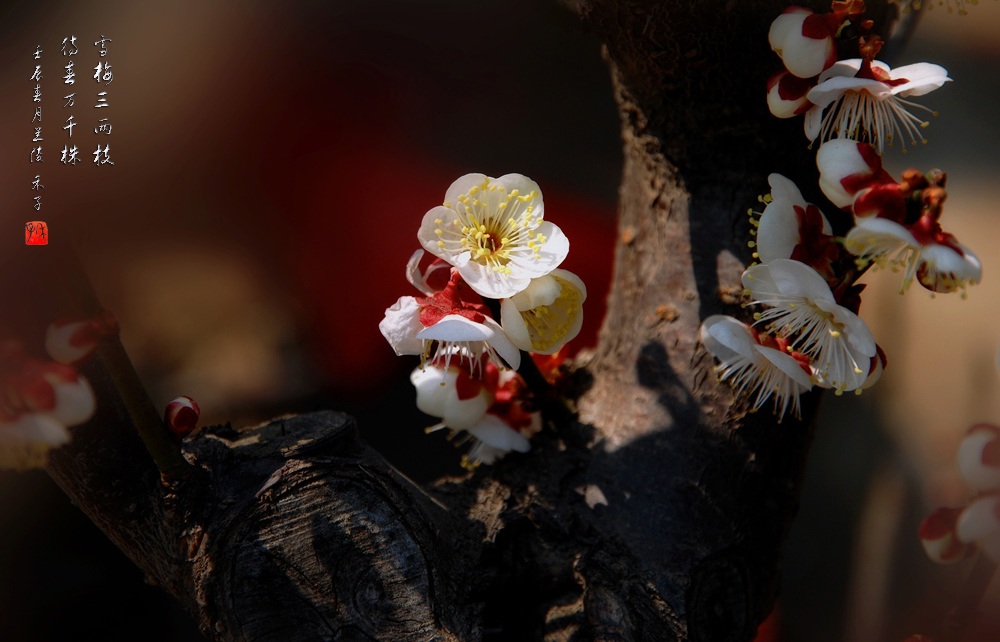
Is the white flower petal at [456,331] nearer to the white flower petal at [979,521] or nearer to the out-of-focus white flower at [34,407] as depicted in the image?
the out-of-focus white flower at [34,407]

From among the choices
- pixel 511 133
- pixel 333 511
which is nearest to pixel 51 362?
pixel 333 511

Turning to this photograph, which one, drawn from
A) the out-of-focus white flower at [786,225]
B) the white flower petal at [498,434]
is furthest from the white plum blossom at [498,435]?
the out-of-focus white flower at [786,225]

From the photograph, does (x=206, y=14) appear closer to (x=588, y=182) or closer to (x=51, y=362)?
(x=51, y=362)

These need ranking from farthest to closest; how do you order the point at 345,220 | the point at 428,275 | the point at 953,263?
the point at 345,220 → the point at 428,275 → the point at 953,263

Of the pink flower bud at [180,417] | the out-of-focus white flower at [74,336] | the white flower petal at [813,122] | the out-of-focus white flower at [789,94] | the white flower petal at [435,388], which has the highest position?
the out-of-focus white flower at [789,94]

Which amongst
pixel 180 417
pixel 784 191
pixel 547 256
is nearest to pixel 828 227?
pixel 784 191

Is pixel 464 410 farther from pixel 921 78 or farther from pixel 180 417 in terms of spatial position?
pixel 921 78
